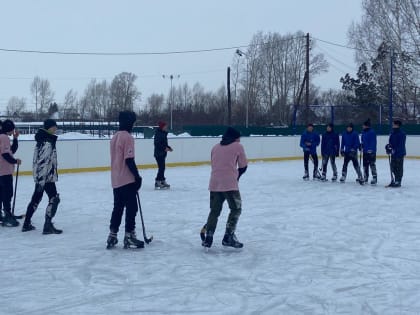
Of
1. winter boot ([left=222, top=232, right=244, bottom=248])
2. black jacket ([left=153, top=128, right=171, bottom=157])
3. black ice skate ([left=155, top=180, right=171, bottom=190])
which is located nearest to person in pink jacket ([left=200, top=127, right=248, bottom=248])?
winter boot ([left=222, top=232, right=244, bottom=248])

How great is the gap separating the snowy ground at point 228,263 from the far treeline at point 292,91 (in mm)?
17651

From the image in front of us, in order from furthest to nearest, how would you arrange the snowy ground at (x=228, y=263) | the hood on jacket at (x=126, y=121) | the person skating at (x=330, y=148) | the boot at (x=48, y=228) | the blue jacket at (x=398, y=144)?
the person skating at (x=330, y=148) < the blue jacket at (x=398, y=144) < the boot at (x=48, y=228) < the hood on jacket at (x=126, y=121) < the snowy ground at (x=228, y=263)

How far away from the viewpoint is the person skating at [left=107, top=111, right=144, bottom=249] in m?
6.09

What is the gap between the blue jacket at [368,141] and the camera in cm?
1292

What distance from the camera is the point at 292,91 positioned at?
179 feet

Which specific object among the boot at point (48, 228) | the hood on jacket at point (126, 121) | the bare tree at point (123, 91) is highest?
the bare tree at point (123, 91)

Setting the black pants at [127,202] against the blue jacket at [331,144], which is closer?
the black pants at [127,202]

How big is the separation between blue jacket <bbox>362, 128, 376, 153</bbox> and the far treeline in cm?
1274

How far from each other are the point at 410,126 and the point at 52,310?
22664mm

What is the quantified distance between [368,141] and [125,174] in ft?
26.8

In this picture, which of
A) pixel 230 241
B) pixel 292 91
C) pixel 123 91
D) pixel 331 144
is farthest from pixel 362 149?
pixel 123 91

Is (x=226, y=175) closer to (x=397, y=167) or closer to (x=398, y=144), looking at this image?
(x=398, y=144)

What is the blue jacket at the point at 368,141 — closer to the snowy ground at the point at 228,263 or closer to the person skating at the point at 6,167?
the snowy ground at the point at 228,263

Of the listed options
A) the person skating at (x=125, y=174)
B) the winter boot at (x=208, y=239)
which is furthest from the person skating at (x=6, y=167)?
the winter boot at (x=208, y=239)
